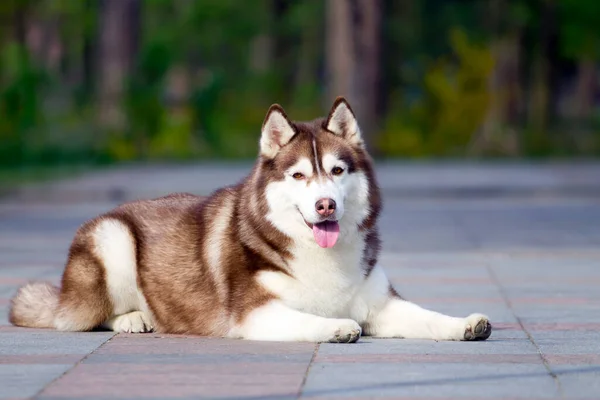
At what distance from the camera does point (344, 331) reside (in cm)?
739

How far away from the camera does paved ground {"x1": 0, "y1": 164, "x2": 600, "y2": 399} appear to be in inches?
248

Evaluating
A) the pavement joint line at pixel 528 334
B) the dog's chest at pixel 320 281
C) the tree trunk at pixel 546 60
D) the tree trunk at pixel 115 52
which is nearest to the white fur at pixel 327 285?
the dog's chest at pixel 320 281

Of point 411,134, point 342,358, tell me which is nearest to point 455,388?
point 342,358

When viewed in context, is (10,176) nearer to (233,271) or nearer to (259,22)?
(233,271)

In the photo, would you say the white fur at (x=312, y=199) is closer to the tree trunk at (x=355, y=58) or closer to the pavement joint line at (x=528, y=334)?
the pavement joint line at (x=528, y=334)

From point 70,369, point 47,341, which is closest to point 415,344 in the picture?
point 70,369

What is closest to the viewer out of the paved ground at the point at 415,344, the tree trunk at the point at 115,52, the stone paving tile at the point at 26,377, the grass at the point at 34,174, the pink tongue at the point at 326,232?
the stone paving tile at the point at 26,377

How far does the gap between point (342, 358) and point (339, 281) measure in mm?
684

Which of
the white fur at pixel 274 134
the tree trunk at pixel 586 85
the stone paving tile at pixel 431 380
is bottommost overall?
the tree trunk at pixel 586 85

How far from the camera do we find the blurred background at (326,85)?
29.0 m

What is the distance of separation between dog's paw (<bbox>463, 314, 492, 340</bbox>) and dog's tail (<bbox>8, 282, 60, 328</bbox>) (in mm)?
2585

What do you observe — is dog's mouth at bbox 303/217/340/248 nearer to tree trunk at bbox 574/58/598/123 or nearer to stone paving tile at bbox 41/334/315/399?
Answer: stone paving tile at bbox 41/334/315/399

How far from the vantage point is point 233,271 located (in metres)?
7.73

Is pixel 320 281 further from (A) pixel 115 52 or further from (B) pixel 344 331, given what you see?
(A) pixel 115 52
